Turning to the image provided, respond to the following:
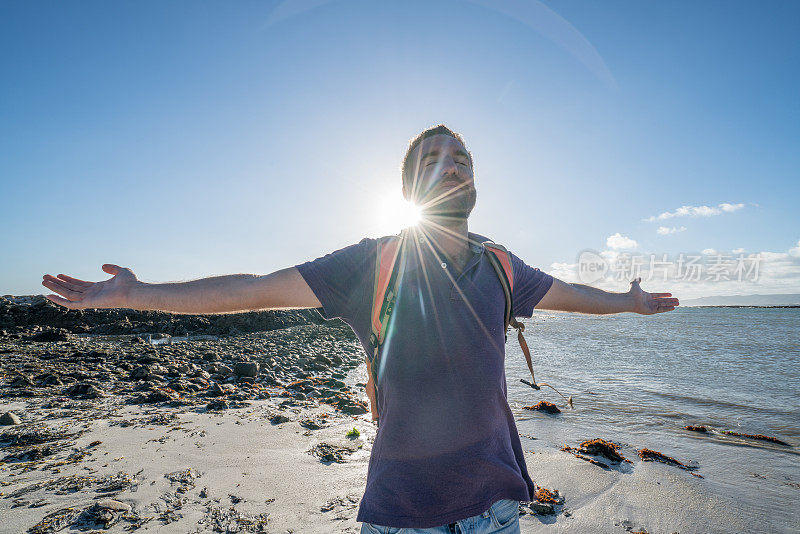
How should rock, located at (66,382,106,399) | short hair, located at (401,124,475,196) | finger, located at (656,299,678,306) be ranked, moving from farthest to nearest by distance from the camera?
rock, located at (66,382,106,399) → finger, located at (656,299,678,306) → short hair, located at (401,124,475,196)

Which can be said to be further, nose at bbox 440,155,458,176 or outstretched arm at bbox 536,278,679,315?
outstretched arm at bbox 536,278,679,315

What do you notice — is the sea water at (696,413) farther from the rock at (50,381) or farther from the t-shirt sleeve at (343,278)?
the rock at (50,381)

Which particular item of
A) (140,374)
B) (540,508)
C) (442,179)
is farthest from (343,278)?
(140,374)

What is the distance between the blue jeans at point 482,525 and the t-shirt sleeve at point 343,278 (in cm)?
96

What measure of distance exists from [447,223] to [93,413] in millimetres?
7490

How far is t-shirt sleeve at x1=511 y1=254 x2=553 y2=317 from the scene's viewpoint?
230 cm

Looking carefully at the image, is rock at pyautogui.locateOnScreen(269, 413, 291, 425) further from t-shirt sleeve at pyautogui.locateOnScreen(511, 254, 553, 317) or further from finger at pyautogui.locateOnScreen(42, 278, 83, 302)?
t-shirt sleeve at pyautogui.locateOnScreen(511, 254, 553, 317)

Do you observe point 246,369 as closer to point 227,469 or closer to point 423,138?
point 227,469

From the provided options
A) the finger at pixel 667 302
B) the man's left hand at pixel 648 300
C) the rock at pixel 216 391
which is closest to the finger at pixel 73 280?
the man's left hand at pixel 648 300

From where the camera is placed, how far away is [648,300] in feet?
9.25

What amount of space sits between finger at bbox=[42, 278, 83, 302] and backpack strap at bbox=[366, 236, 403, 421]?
1.45m

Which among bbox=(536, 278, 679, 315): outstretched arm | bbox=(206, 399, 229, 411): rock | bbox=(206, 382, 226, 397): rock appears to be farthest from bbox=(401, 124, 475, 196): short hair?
bbox=(206, 382, 226, 397): rock

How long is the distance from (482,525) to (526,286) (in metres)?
1.28

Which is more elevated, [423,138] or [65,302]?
[423,138]
